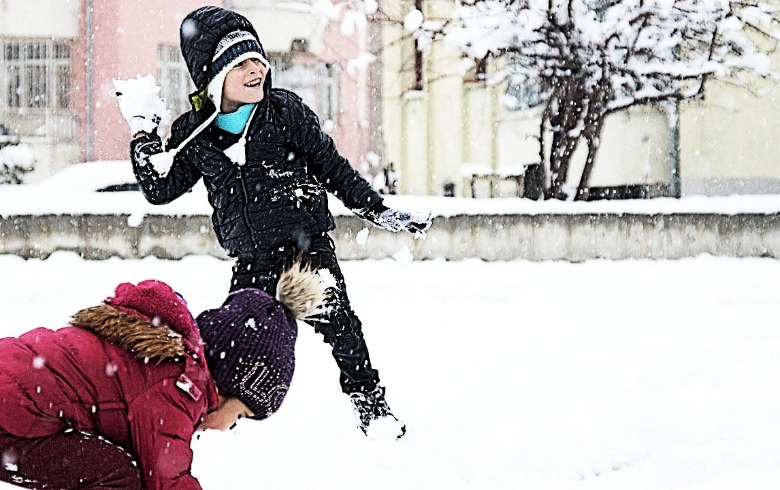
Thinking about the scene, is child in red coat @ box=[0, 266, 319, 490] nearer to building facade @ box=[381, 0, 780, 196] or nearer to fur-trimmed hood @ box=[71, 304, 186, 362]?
fur-trimmed hood @ box=[71, 304, 186, 362]

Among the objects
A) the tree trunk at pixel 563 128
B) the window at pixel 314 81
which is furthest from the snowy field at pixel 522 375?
the window at pixel 314 81

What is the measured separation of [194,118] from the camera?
11.6ft

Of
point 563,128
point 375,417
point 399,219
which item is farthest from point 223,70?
point 563,128

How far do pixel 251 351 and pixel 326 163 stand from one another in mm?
1600

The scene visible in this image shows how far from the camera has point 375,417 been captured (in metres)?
3.80

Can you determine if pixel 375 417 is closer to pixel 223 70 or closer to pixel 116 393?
pixel 223 70

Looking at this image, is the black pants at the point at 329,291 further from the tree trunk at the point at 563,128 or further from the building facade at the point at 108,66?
the building facade at the point at 108,66

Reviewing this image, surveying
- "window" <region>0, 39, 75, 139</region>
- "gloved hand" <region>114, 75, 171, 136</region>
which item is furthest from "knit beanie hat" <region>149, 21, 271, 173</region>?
"window" <region>0, 39, 75, 139</region>

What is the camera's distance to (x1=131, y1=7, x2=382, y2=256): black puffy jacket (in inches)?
139

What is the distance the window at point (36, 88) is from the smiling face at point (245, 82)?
703 inches

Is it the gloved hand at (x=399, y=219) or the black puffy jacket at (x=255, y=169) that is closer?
the black puffy jacket at (x=255, y=169)

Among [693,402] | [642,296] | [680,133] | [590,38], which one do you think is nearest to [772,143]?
[680,133]

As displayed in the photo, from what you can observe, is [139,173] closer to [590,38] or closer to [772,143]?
[590,38]

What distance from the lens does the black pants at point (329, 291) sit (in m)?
3.65
